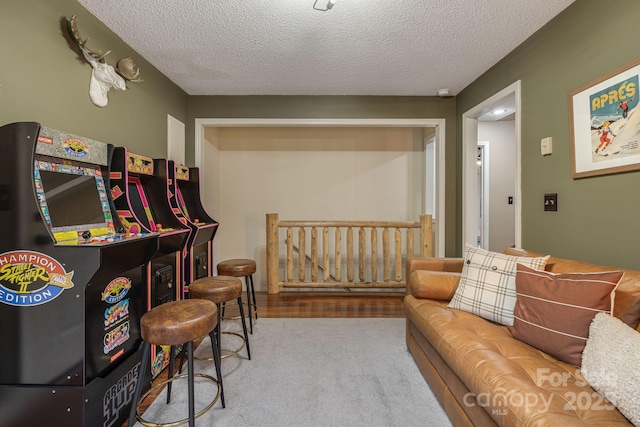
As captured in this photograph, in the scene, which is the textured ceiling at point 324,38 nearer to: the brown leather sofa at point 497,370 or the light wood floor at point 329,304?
the brown leather sofa at point 497,370

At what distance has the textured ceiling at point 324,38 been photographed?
1.99 m

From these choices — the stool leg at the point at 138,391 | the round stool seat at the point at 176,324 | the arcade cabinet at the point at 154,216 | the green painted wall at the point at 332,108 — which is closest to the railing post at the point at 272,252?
the green painted wall at the point at 332,108

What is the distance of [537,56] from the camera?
227cm

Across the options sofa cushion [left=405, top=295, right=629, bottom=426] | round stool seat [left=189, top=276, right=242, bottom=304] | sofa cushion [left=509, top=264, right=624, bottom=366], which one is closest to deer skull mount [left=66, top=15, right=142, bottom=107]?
round stool seat [left=189, top=276, right=242, bottom=304]

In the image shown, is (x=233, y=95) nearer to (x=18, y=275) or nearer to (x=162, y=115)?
(x=162, y=115)

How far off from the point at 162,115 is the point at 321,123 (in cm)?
180

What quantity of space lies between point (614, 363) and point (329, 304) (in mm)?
2700

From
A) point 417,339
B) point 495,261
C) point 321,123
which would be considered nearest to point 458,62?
point 321,123

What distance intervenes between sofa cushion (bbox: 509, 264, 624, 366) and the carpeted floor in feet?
2.26

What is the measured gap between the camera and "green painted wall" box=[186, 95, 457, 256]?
3.65m

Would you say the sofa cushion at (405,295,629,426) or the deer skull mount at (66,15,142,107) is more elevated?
the deer skull mount at (66,15,142,107)

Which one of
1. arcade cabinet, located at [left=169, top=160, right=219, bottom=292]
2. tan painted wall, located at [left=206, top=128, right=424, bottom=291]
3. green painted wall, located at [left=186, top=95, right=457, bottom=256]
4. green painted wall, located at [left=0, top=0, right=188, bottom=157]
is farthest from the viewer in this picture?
tan painted wall, located at [left=206, top=128, right=424, bottom=291]

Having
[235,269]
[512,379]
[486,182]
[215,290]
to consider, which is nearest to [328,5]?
[215,290]

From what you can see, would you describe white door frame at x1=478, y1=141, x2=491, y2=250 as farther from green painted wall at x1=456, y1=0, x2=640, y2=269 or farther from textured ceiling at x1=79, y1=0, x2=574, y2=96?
green painted wall at x1=456, y1=0, x2=640, y2=269
